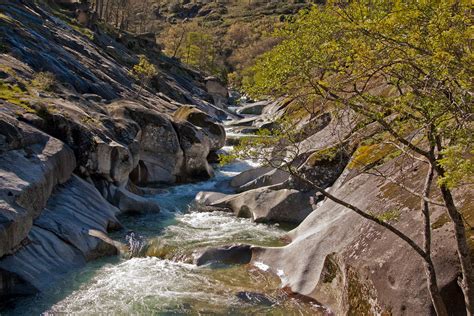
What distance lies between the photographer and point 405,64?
7129 millimetres

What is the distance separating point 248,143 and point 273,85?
1351 mm

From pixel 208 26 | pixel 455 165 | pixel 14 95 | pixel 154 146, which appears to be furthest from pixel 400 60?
pixel 208 26

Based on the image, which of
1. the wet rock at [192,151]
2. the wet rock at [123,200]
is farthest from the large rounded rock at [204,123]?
the wet rock at [123,200]

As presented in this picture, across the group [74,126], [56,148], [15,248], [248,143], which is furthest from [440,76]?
[74,126]

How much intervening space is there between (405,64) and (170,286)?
11.4 metres

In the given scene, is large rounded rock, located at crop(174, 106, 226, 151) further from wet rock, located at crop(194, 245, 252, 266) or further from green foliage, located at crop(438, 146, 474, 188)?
green foliage, located at crop(438, 146, 474, 188)

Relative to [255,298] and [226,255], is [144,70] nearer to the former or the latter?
[226,255]

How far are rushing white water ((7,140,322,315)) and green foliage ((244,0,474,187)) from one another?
776 cm

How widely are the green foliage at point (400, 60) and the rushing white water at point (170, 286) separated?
7.76 meters

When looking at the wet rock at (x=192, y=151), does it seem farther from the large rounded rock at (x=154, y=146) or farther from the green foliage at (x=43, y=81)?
the green foliage at (x=43, y=81)

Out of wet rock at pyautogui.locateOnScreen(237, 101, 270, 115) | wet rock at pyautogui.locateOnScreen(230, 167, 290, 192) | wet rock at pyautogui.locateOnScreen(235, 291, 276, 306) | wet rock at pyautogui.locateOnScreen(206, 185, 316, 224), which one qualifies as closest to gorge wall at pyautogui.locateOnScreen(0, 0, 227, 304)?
wet rock at pyautogui.locateOnScreen(230, 167, 290, 192)

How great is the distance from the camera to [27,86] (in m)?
24.7

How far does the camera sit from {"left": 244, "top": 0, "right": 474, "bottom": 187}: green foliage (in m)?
6.04

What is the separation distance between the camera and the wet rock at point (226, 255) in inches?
682
